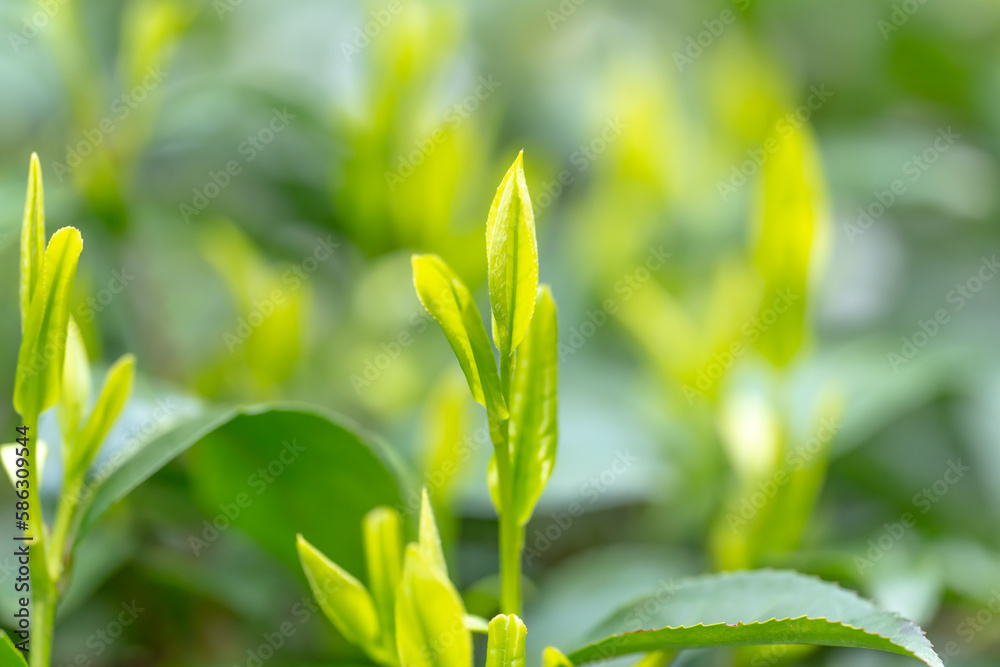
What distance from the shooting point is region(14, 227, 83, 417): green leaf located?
44 cm

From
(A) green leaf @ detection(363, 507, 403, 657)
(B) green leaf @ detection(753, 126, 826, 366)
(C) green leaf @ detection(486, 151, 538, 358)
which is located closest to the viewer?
(C) green leaf @ detection(486, 151, 538, 358)

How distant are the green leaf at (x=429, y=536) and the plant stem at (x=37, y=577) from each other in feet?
0.61

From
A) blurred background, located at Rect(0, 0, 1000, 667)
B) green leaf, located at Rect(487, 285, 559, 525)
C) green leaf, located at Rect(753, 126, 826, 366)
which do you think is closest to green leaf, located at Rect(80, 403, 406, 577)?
blurred background, located at Rect(0, 0, 1000, 667)

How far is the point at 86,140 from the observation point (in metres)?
0.95

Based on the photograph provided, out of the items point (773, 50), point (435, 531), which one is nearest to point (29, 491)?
point (435, 531)

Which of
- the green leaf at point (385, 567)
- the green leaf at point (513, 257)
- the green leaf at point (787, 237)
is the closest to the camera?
the green leaf at point (513, 257)

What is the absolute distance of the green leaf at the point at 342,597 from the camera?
19.3 inches

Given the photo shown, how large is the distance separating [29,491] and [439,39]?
0.75 metres

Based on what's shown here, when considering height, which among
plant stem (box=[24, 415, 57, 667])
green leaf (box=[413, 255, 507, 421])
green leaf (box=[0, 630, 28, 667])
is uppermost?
green leaf (box=[413, 255, 507, 421])

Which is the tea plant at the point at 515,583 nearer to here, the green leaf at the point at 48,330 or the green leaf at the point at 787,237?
the green leaf at the point at 48,330

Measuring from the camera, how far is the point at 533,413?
1.60 ft

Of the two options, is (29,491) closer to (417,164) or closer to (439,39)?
(417,164)

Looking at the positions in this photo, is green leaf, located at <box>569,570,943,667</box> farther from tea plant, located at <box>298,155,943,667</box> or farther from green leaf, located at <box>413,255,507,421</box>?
green leaf, located at <box>413,255,507,421</box>

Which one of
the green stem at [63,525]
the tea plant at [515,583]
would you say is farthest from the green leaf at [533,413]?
the green stem at [63,525]
